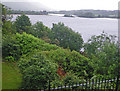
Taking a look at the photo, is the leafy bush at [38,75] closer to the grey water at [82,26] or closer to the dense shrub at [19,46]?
the dense shrub at [19,46]

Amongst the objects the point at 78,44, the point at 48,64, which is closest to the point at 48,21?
the point at 78,44

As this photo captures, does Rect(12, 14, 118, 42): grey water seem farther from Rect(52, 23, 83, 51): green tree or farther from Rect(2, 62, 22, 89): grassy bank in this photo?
Rect(2, 62, 22, 89): grassy bank

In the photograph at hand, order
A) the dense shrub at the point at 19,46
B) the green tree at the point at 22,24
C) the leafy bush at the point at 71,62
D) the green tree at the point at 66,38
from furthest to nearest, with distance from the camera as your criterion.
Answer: the green tree at the point at 66,38 → the green tree at the point at 22,24 → the dense shrub at the point at 19,46 → the leafy bush at the point at 71,62

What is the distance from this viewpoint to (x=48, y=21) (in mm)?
52281

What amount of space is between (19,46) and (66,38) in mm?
12352

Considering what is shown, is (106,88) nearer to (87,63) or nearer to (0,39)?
(87,63)

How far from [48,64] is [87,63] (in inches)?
144

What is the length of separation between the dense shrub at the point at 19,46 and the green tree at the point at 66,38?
10.7 metres

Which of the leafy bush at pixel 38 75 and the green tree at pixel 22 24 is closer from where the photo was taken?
the leafy bush at pixel 38 75

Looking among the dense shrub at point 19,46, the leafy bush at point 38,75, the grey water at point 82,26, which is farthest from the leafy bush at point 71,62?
the grey water at point 82,26

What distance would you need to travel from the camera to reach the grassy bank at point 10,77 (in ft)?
24.4

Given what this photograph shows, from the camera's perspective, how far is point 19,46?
12188mm

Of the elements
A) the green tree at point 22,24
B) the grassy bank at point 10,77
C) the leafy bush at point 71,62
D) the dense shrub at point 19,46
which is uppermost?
the green tree at point 22,24

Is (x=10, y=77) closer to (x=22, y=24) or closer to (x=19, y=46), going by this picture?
(x=19, y=46)
